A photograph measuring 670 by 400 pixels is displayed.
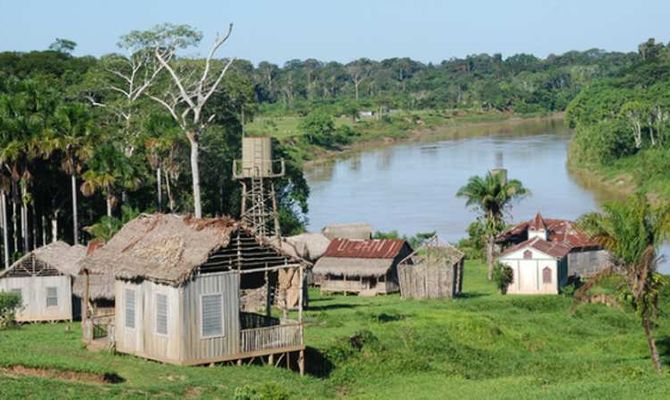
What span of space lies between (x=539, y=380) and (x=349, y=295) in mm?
20806

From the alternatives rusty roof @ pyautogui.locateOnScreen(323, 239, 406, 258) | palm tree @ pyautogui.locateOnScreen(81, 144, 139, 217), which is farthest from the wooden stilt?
rusty roof @ pyautogui.locateOnScreen(323, 239, 406, 258)

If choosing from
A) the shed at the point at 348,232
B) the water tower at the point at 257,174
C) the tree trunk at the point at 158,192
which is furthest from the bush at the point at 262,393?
the shed at the point at 348,232

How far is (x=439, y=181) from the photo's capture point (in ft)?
314

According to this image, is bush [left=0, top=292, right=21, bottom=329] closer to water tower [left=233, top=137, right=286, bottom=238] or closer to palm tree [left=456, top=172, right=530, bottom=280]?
water tower [left=233, top=137, right=286, bottom=238]

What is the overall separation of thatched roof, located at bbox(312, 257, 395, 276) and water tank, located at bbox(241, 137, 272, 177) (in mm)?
4613

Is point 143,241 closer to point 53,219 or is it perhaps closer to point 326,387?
point 326,387

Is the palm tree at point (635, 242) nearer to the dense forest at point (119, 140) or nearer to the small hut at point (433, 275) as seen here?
the small hut at point (433, 275)

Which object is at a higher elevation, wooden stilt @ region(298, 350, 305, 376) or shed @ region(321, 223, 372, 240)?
shed @ region(321, 223, 372, 240)

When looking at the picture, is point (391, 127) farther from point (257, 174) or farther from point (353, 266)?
point (257, 174)

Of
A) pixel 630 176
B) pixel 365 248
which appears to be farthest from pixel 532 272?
pixel 630 176

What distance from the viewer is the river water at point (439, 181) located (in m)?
75.9

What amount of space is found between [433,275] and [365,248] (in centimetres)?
624

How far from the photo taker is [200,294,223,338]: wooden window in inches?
1078

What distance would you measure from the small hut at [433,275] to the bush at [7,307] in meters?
15.1
